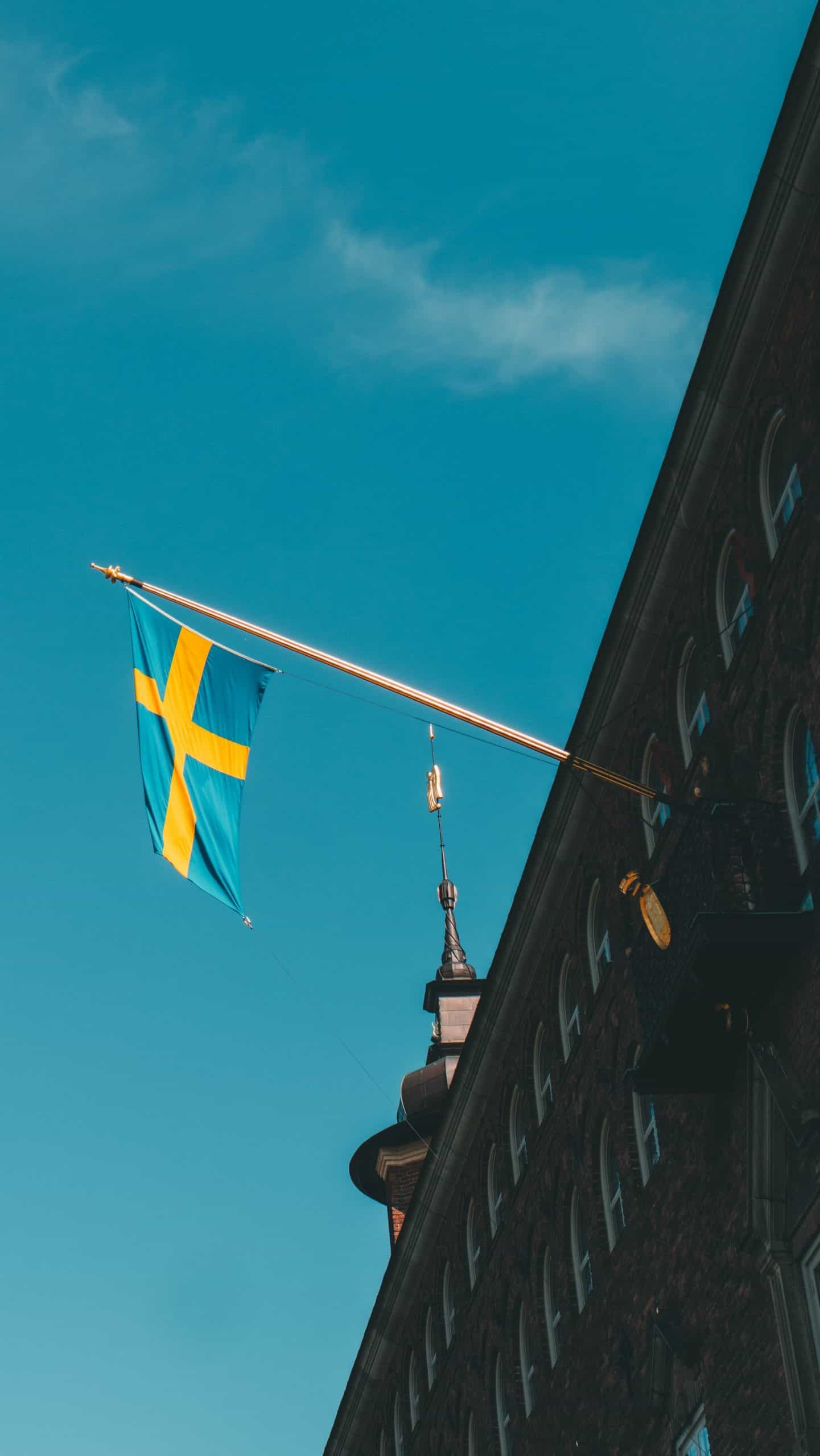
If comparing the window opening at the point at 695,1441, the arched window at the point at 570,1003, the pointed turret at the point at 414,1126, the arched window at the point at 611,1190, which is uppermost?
the pointed turret at the point at 414,1126

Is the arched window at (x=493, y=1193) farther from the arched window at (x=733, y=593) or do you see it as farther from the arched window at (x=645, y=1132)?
the arched window at (x=733, y=593)

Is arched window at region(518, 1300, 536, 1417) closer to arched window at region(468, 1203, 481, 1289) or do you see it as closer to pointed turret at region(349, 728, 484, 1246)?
arched window at region(468, 1203, 481, 1289)

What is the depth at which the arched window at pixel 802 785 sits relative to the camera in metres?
19.9

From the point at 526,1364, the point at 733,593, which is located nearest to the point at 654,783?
the point at 733,593

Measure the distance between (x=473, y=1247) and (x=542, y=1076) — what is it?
188 inches

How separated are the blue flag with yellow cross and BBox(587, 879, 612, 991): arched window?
5.71 m

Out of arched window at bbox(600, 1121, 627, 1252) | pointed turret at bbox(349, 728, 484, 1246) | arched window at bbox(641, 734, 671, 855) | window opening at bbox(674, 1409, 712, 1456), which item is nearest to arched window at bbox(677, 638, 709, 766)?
arched window at bbox(641, 734, 671, 855)

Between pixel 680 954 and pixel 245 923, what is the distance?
4.74m

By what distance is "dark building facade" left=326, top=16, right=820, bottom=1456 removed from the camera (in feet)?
64.4

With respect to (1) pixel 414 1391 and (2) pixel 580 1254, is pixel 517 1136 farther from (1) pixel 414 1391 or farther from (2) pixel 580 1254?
(1) pixel 414 1391

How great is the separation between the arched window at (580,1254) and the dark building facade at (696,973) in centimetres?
5

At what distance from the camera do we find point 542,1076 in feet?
97.5

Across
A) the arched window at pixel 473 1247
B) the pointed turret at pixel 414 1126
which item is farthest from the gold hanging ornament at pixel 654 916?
the pointed turret at pixel 414 1126

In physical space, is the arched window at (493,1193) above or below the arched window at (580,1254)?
above
